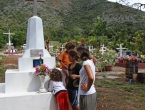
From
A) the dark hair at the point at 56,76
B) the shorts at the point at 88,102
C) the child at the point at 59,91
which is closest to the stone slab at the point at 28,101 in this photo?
the child at the point at 59,91

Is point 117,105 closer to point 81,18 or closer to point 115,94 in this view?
point 115,94

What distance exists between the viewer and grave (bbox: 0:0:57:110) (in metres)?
4.43

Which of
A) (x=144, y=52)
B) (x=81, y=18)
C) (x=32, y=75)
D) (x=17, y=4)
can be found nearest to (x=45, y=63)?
(x=32, y=75)

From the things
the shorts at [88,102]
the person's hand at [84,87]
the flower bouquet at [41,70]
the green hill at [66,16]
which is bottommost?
the shorts at [88,102]

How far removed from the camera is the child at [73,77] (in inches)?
150

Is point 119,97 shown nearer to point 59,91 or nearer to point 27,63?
point 59,91

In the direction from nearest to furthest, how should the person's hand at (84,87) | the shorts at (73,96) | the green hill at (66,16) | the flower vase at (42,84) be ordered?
the person's hand at (84,87) < the shorts at (73,96) < the flower vase at (42,84) < the green hill at (66,16)

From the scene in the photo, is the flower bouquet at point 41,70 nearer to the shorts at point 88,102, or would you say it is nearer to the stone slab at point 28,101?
the stone slab at point 28,101

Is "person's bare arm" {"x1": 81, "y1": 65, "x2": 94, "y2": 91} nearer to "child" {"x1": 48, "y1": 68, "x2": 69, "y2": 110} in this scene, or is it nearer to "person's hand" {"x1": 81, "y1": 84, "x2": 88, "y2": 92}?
"person's hand" {"x1": 81, "y1": 84, "x2": 88, "y2": 92}

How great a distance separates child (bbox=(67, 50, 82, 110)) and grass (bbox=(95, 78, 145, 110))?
3.07ft

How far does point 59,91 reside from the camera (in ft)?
14.3

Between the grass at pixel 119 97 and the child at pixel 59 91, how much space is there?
107 cm

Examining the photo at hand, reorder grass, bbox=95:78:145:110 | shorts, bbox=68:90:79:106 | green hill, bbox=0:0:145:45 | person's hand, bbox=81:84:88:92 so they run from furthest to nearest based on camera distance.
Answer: green hill, bbox=0:0:145:45
grass, bbox=95:78:145:110
shorts, bbox=68:90:79:106
person's hand, bbox=81:84:88:92

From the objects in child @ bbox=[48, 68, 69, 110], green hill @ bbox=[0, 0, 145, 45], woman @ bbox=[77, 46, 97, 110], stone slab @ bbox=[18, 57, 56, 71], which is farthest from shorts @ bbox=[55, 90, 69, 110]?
green hill @ bbox=[0, 0, 145, 45]
